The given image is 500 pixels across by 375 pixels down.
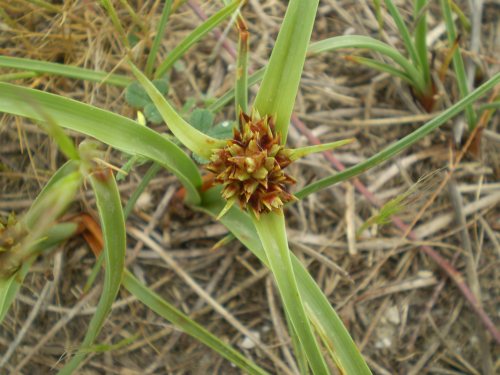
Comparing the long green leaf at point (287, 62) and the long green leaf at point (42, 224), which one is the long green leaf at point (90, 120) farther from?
the long green leaf at point (287, 62)

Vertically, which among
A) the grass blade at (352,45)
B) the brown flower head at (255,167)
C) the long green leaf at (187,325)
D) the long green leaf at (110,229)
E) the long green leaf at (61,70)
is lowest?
the long green leaf at (187,325)

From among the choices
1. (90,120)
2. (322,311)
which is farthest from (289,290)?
(90,120)

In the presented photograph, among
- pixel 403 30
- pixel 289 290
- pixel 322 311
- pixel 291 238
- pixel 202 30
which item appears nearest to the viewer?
pixel 289 290

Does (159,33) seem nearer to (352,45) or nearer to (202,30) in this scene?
(202,30)

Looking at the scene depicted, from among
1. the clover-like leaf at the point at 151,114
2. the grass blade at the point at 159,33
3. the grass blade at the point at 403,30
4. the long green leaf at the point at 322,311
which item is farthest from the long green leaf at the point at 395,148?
the grass blade at the point at 159,33

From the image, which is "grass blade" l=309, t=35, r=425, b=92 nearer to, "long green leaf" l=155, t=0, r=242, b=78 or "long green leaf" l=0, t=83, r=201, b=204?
"long green leaf" l=155, t=0, r=242, b=78

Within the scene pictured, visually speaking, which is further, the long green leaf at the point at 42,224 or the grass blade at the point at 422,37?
the grass blade at the point at 422,37

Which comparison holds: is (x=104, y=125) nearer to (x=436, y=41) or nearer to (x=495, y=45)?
(x=436, y=41)
